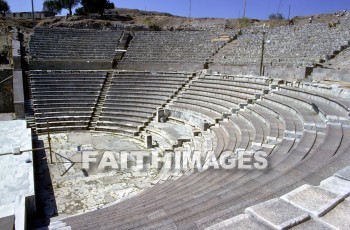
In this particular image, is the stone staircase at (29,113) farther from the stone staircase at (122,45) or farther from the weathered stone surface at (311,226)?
the weathered stone surface at (311,226)

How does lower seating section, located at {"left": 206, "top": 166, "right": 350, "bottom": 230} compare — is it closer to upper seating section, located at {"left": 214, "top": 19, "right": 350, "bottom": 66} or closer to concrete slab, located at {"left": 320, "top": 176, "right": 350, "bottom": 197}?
concrete slab, located at {"left": 320, "top": 176, "right": 350, "bottom": 197}

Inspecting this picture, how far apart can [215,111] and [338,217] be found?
10785 millimetres

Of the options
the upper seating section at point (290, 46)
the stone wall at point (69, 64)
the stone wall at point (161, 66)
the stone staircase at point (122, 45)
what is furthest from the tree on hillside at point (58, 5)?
the upper seating section at point (290, 46)

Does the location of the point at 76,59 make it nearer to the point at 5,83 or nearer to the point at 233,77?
the point at 5,83

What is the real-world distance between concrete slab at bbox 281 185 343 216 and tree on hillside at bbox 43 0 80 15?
45.8 metres

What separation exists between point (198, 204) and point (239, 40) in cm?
2284

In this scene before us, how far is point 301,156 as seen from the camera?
16.5 feet

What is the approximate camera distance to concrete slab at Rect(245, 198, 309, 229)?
8.05 ft

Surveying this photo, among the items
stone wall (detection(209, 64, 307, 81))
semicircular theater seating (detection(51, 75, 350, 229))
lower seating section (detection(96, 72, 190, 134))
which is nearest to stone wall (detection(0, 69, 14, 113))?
lower seating section (detection(96, 72, 190, 134))

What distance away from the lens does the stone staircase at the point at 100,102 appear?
1571 centimetres

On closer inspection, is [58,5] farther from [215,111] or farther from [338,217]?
[338,217]

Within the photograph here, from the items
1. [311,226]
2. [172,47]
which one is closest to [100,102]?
[172,47]

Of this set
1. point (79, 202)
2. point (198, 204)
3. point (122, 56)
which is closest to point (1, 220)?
point (79, 202)

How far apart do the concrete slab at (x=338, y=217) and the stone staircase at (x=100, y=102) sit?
558 inches
